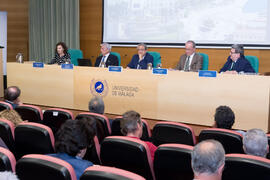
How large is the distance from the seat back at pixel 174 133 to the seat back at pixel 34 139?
3.00ft

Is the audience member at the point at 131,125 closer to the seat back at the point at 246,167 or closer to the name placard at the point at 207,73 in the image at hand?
the seat back at the point at 246,167

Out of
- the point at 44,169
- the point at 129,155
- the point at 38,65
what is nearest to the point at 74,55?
the point at 38,65

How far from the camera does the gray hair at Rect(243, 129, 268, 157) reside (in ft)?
7.32

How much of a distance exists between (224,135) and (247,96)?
6.43 feet

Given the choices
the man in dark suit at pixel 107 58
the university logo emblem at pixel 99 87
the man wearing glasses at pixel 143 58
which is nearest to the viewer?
the university logo emblem at pixel 99 87

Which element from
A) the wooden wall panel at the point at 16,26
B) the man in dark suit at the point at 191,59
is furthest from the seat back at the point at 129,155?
the wooden wall panel at the point at 16,26

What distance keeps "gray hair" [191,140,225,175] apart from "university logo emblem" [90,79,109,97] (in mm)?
3690

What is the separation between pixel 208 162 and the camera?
1.63 metres

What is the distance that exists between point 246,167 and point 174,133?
1.04 m

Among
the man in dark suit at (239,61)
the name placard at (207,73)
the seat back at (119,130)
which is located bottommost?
the seat back at (119,130)

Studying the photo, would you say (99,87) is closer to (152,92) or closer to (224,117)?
(152,92)

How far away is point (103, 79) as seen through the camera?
208 inches

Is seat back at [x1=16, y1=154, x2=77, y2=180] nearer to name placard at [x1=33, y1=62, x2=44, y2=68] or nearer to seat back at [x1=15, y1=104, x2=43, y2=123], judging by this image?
seat back at [x1=15, y1=104, x2=43, y2=123]

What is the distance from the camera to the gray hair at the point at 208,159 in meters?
1.63
